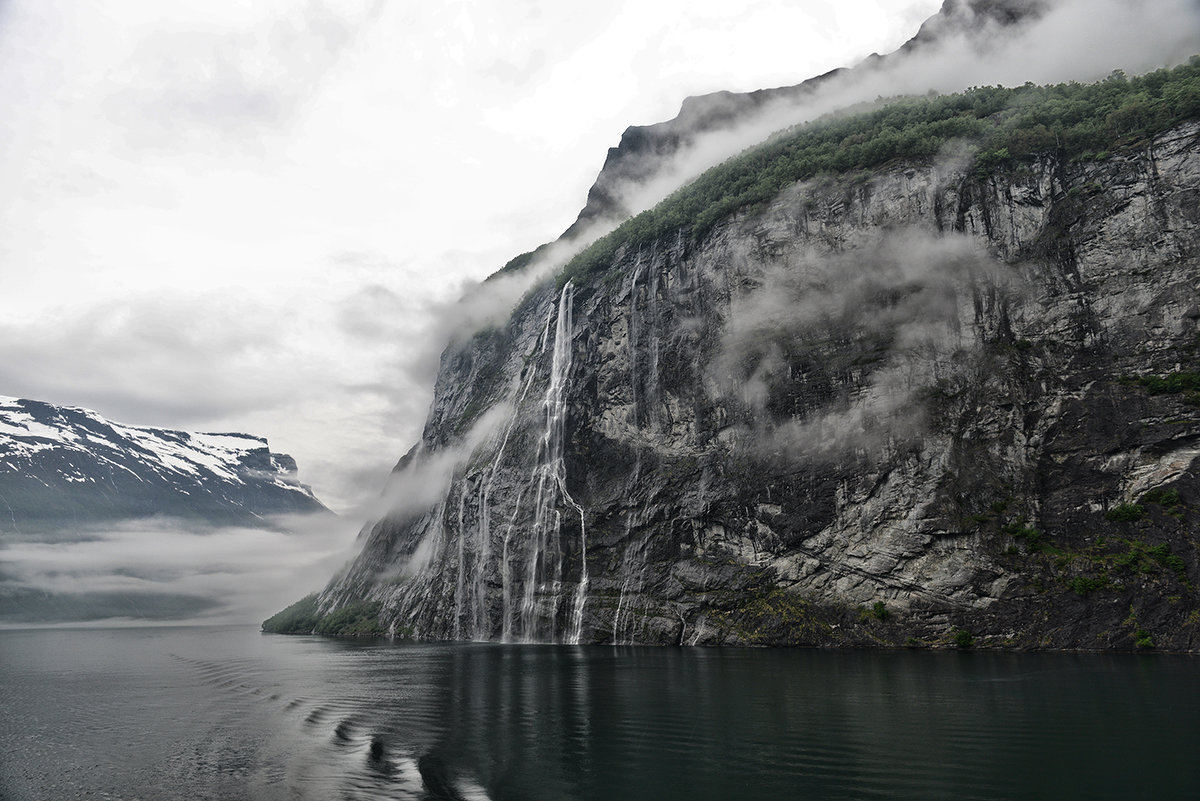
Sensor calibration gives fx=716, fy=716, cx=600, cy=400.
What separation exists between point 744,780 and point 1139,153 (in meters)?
72.2

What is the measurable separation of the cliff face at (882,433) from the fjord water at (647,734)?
11.0 meters

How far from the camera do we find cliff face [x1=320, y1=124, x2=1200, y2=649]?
56.7 m

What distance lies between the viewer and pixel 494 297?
155m

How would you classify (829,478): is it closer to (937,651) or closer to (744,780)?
(937,651)

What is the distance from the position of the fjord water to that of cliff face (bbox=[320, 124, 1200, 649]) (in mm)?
11010

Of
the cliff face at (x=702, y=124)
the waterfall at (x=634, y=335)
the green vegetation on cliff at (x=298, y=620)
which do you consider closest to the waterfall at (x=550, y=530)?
the waterfall at (x=634, y=335)

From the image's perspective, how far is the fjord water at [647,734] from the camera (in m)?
20.1

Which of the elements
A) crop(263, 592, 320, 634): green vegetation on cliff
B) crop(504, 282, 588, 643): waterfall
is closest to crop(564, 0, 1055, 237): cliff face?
crop(504, 282, 588, 643): waterfall

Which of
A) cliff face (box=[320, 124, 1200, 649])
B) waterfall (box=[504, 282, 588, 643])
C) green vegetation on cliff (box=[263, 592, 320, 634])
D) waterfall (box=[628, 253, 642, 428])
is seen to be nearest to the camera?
cliff face (box=[320, 124, 1200, 649])

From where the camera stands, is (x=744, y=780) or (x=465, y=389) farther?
(x=465, y=389)

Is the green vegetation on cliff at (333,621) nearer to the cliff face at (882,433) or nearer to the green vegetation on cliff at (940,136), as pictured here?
the cliff face at (882,433)

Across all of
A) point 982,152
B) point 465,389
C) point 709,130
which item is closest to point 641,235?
point 982,152

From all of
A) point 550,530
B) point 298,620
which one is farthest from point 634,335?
point 298,620

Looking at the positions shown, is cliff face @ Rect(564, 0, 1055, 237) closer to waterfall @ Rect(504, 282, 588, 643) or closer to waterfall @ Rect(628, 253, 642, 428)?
waterfall @ Rect(628, 253, 642, 428)
